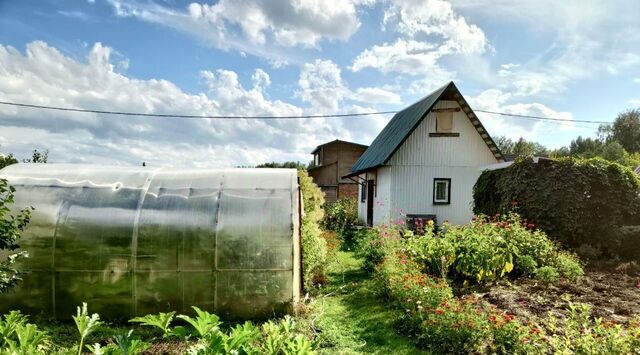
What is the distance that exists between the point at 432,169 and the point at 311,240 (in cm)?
1146

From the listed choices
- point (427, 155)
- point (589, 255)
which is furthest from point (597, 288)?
point (427, 155)

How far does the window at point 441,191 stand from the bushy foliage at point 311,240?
358 inches

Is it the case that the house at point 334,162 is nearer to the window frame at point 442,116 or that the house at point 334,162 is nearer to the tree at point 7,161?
the window frame at point 442,116

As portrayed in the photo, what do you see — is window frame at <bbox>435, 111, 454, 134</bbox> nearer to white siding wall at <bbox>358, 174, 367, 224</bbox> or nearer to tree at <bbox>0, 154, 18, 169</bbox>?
white siding wall at <bbox>358, 174, 367, 224</bbox>

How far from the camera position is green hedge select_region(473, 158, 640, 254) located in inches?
450

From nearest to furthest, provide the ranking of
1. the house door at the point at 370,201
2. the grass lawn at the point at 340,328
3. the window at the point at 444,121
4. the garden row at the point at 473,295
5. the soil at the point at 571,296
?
the garden row at the point at 473,295 < the grass lawn at the point at 340,328 < the soil at the point at 571,296 < the window at the point at 444,121 < the house door at the point at 370,201

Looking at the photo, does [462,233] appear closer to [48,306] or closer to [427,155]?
[48,306]

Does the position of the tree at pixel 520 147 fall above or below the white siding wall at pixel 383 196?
above

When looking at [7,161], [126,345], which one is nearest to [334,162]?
[7,161]

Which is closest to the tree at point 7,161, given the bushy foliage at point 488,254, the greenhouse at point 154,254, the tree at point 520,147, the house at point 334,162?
the greenhouse at point 154,254

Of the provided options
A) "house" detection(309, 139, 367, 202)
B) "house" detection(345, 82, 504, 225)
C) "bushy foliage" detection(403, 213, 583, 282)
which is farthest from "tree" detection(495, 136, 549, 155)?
"bushy foliage" detection(403, 213, 583, 282)

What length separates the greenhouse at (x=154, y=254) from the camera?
22.3 feet

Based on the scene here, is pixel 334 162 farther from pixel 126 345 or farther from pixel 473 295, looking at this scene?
pixel 126 345

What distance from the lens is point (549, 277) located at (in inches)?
326
